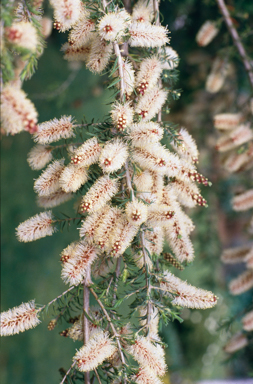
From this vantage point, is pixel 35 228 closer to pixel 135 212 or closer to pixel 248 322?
pixel 135 212

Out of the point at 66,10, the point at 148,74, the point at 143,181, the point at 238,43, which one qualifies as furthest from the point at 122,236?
the point at 238,43

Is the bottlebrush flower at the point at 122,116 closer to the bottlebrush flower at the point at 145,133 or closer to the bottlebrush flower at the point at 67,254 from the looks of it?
the bottlebrush flower at the point at 145,133

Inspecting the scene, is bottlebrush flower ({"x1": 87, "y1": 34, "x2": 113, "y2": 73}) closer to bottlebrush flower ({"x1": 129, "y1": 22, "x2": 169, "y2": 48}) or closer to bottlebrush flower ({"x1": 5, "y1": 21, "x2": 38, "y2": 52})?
bottlebrush flower ({"x1": 129, "y1": 22, "x2": 169, "y2": 48})

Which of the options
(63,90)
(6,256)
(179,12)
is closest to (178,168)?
(63,90)

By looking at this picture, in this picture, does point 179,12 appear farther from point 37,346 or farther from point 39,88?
point 37,346

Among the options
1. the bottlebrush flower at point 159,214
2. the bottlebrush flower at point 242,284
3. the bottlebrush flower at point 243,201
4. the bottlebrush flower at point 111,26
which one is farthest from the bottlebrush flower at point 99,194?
the bottlebrush flower at point 242,284

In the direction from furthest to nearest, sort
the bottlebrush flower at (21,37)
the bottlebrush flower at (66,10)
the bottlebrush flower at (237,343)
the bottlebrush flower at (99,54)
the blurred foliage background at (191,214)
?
the blurred foliage background at (191,214) → the bottlebrush flower at (237,343) → the bottlebrush flower at (99,54) → the bottlebrush flower at (66,10) → the bottlebrush flower at (21,37)
